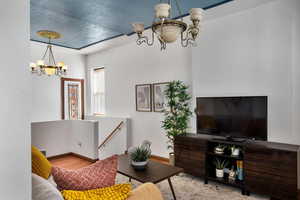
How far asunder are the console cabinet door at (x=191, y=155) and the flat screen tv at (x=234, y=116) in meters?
0.28

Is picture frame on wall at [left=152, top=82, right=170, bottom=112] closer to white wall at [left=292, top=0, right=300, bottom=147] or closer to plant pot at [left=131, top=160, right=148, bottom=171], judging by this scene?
plant pot at [left=131, top=160, right=148, bottom=171]

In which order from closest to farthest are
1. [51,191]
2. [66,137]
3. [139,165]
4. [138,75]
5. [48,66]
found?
[51,191], [139,165], [48,66], [138,75], [66,137]

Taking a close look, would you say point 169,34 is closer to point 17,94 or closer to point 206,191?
point 17,94

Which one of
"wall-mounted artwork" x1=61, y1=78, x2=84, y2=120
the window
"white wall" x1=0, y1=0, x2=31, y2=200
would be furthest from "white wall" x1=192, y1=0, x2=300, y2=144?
"wall-mounted artwork" x1=61, y1=78, x2=84, y2=120

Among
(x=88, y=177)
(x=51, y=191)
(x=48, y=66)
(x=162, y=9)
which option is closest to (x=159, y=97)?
(x=48, y=66)

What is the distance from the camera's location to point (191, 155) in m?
3.36

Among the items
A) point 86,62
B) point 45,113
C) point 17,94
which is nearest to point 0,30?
point 17,94

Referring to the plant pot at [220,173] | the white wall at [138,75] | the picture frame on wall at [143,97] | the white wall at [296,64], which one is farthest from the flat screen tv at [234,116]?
the picture frame on wall at [143,97]

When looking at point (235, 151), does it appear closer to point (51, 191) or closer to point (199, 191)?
point (199, 191)

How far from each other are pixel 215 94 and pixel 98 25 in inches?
99.4

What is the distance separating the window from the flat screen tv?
343 centimetres

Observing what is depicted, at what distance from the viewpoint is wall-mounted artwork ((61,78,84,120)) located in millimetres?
5656

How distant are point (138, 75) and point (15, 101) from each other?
4.15 m

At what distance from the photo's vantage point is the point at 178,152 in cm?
354
